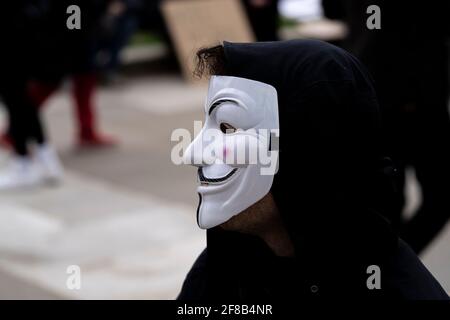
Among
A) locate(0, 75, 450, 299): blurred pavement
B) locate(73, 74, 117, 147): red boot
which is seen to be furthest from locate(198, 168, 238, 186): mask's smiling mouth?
locate(73, 74, 117, 147): red boot

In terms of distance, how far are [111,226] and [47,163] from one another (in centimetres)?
104

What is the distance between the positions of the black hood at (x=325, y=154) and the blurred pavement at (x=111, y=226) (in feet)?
10.5

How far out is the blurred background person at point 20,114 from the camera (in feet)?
24.6

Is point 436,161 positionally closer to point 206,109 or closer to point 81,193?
point 206,109

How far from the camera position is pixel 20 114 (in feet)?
24.7

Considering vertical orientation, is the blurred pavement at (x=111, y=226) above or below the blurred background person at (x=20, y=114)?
below

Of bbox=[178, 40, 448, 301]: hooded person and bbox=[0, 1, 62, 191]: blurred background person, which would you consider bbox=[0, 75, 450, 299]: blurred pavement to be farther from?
bbox=[178, 40, 448, 301]: hooded person

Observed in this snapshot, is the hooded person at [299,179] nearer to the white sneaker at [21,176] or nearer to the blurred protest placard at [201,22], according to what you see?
the white sneaker at [21,176]

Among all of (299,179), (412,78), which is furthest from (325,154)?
(412,78)

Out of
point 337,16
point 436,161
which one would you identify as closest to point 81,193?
point 337,16

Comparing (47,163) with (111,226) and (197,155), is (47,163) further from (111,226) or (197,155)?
(197,155)

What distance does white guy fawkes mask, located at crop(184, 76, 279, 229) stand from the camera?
2.40 m

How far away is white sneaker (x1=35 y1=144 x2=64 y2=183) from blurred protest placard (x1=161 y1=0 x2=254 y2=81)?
4088 millimetres

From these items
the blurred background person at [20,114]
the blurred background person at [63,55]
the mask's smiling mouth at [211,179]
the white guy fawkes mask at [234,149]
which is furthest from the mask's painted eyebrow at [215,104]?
the blurred background person at [63,55]
